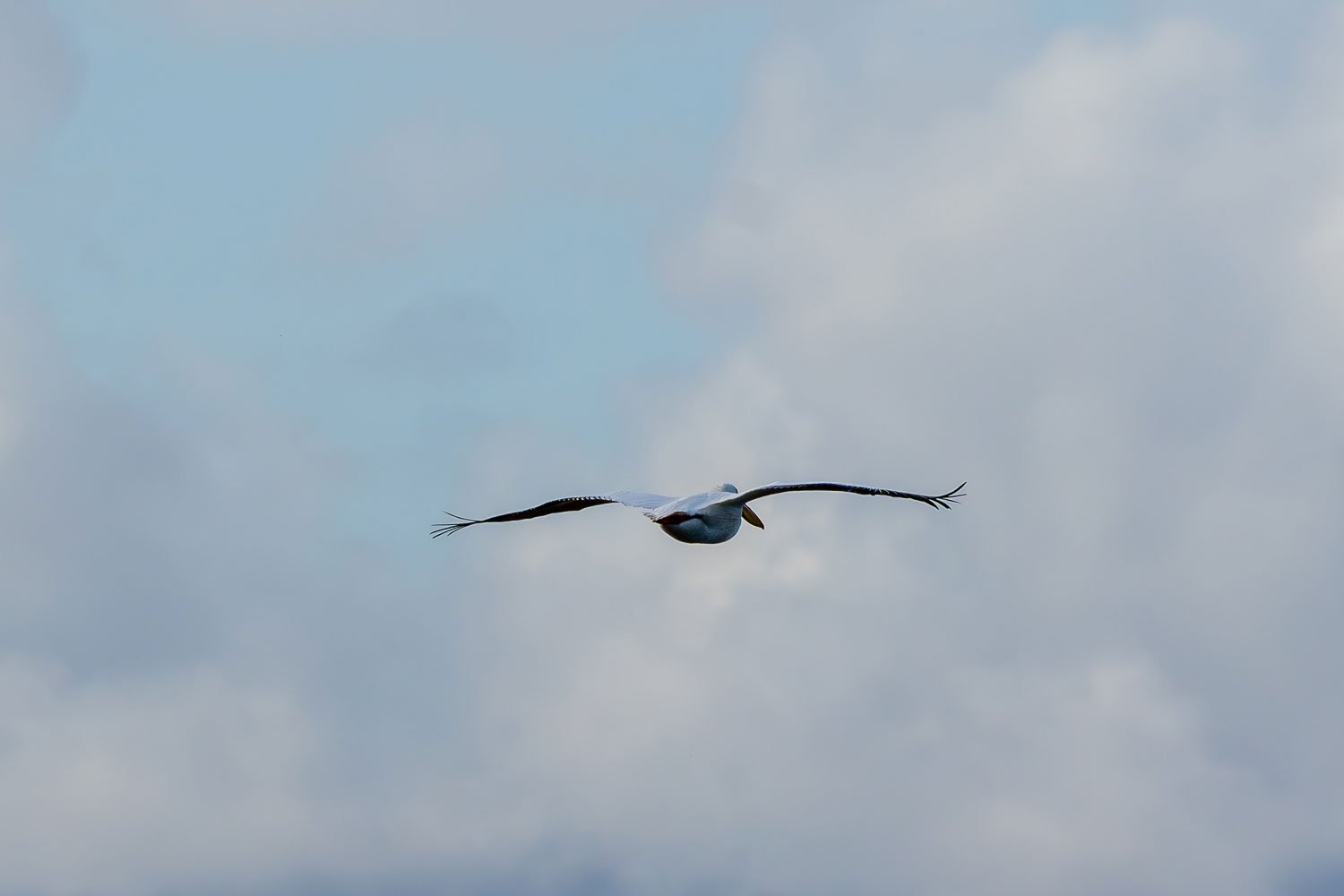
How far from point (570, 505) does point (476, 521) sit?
7.61 ft

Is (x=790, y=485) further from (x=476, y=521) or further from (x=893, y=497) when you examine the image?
(x=476, y=521)

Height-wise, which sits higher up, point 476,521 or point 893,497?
point 476,521

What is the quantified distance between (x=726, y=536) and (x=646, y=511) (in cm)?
215

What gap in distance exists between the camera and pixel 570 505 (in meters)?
52.0

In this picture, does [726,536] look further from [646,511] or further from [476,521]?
[476,521]

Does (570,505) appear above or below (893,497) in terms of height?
above

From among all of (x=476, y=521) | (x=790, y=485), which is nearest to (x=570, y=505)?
(x=476, y=521)

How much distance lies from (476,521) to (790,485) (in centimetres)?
881

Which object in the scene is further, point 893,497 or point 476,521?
point 476,521

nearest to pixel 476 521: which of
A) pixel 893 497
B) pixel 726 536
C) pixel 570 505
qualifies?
pixel 570 505

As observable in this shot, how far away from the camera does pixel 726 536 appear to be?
5053cm

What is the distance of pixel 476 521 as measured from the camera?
52344mm

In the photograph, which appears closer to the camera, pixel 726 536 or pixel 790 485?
pixel 790 485

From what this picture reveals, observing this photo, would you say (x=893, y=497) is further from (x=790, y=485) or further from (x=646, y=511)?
(x=646, y=511)
